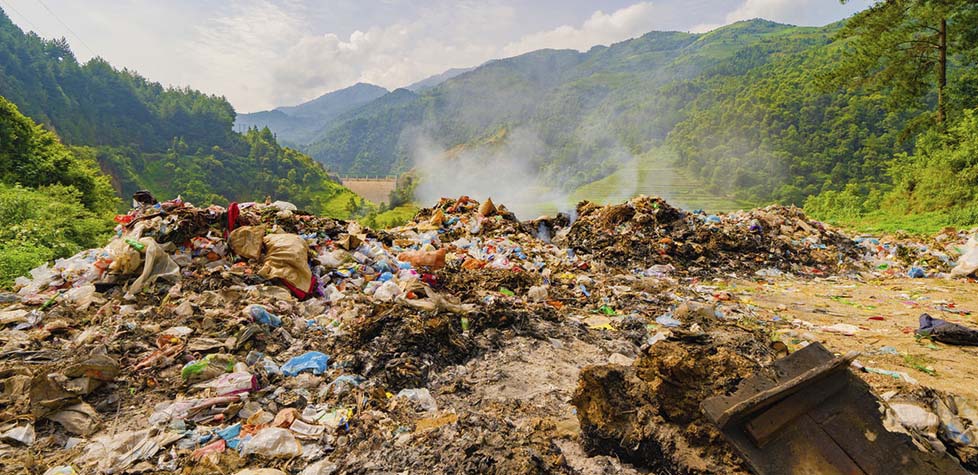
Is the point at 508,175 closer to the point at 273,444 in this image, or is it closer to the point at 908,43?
the point at 908,43

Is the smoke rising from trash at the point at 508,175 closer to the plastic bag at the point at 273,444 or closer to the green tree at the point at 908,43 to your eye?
the green tree at the point at 908,43

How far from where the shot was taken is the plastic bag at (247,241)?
4.94m

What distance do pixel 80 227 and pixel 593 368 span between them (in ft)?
34.2

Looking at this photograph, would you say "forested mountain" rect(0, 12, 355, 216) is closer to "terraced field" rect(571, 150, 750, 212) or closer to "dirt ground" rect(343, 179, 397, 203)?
"dirt ground" rect(343, 179, 397, 203)

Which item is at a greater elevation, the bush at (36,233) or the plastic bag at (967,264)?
the bush at (36,233)

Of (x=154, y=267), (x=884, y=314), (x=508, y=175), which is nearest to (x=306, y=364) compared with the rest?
(x=154, y=267)

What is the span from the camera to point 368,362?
3.15 metres

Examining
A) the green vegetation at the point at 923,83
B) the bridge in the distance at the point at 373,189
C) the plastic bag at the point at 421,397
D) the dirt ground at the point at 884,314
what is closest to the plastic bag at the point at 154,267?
the plastic bag at the point at 421,397

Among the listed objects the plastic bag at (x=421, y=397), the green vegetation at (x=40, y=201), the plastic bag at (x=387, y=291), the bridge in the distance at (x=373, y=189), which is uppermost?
the green vegetation at (x=40, y=201)

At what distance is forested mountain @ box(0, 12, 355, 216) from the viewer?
49.1 meters

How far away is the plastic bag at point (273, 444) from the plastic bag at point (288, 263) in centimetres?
249

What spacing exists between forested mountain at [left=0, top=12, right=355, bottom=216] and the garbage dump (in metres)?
47.4

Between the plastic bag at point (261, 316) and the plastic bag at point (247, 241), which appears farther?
the plastic bag at point (247, 241)

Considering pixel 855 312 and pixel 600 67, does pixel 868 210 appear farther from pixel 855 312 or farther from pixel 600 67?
pixel 600 67
